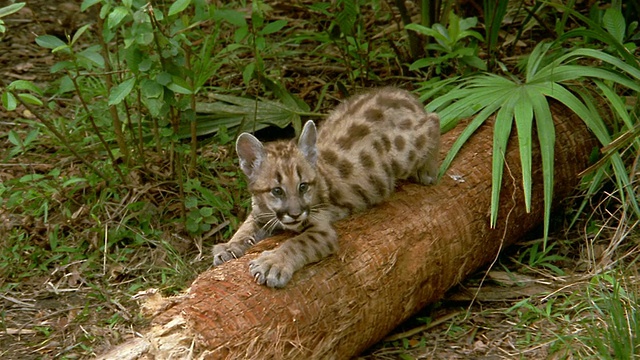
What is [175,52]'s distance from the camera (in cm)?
612

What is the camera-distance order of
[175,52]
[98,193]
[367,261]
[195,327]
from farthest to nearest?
1. [98,193]
2. [175,52]
3. [367,261]
4. [195,327]

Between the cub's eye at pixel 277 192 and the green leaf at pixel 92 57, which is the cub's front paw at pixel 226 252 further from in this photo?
the green leaf at pixel 92 57

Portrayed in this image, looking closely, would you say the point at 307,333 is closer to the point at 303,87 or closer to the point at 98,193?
the point at 98,193

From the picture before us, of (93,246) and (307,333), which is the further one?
(93,246)

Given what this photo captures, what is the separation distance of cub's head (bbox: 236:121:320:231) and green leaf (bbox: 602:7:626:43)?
106 inches

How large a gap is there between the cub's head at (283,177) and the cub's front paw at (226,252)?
0.76 ft

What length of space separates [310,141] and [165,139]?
69.6 inches

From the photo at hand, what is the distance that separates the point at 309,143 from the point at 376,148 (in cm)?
58

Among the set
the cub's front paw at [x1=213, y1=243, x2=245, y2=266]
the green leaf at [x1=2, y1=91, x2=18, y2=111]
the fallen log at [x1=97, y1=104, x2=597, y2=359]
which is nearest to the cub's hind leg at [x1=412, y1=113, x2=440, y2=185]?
the fallen log at [x1=97, y1=104, x2=597, y2=359]

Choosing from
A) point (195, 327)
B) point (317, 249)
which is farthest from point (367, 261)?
point (195, 327)

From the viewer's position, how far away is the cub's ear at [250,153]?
219 inches

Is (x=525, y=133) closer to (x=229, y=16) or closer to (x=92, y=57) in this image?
(x=229, y=16)

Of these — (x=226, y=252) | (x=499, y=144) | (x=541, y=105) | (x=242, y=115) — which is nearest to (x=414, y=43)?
(x=242, y=115)

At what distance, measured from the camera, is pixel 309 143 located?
5688 mm
